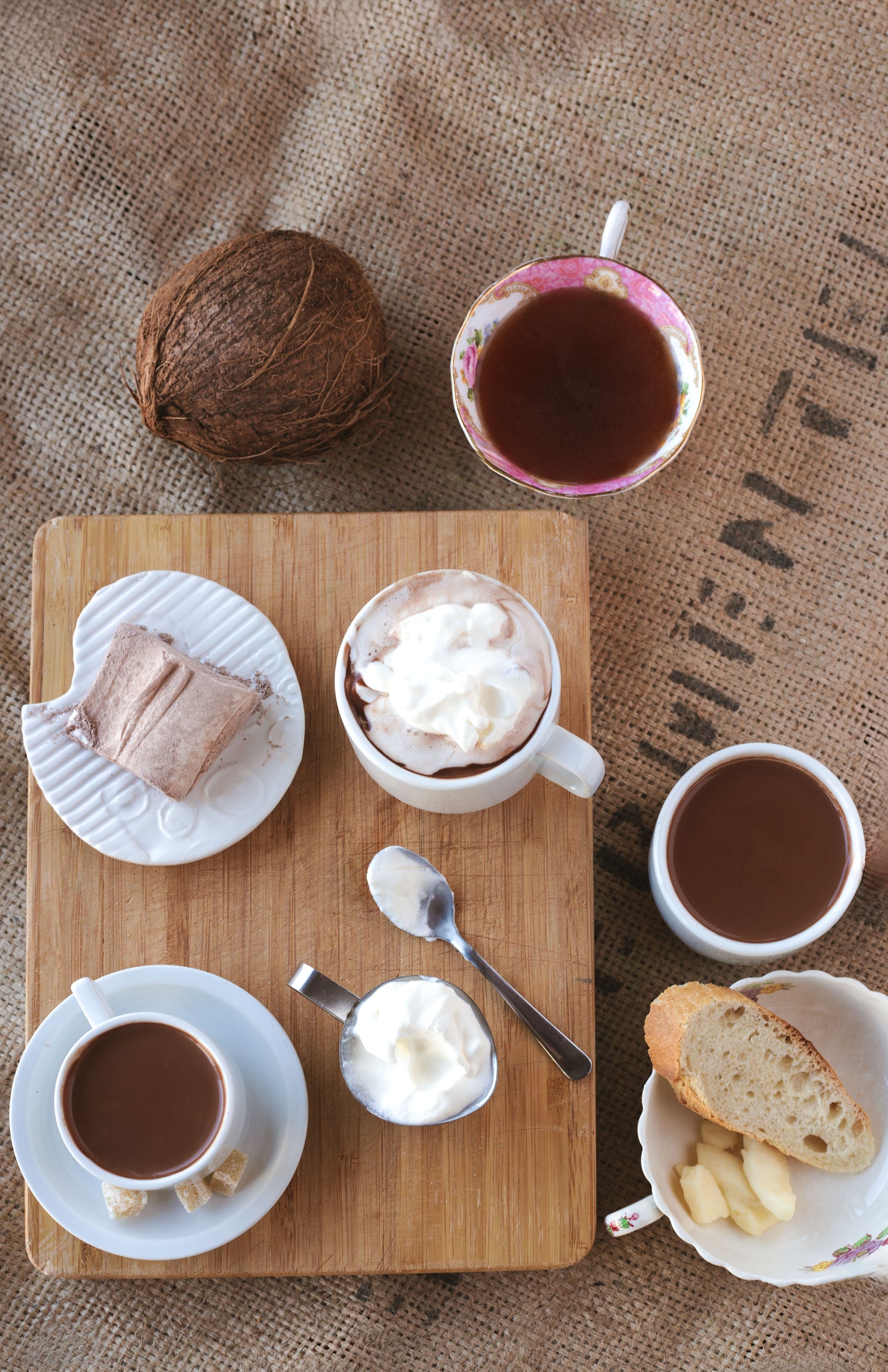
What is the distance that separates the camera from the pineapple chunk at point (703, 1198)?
1192 millimetres

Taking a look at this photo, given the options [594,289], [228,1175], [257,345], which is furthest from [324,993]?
[594,289]

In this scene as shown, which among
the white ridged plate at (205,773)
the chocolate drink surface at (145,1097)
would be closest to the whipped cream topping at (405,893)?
the white ridged plate at (205,773)

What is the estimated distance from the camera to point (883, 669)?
152 centimetres

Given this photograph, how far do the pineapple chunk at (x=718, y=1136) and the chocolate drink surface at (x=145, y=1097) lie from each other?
0.59 meters

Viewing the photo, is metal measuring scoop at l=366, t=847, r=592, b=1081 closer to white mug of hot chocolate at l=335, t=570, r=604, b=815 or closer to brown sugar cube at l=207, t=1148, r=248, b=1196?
white mug of hot chocolate at l=335, t=570, r=604, b=815

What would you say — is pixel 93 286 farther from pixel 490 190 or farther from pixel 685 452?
pixel 685 452

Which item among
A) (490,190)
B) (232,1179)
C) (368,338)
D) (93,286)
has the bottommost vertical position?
(232,1179)

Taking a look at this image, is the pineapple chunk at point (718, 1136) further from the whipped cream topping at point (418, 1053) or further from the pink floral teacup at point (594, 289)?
the pink floral teacup at point (594, 289)

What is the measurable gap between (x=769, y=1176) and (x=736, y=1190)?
42 millimetres

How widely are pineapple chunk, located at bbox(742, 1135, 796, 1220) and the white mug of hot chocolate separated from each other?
54 cm

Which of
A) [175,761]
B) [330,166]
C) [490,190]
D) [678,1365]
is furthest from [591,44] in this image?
[678,1365]

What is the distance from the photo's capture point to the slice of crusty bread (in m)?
1.17

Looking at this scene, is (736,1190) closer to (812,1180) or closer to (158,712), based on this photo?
(812,1180)

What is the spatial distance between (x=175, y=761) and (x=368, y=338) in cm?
60
